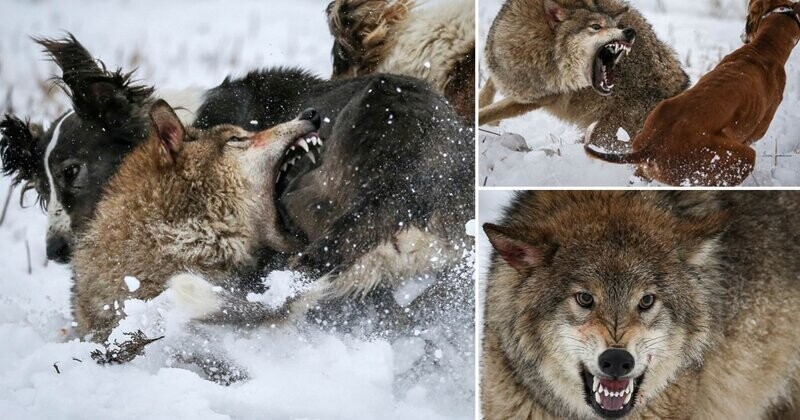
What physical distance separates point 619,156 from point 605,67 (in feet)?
1.26

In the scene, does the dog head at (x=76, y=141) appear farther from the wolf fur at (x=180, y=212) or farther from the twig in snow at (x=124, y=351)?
the twig in snow at (x=124, y=351)

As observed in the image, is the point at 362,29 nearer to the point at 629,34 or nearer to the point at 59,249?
the point at 629,34

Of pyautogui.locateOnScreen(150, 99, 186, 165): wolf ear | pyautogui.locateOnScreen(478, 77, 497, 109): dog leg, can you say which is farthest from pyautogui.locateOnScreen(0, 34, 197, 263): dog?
pyautogui.locateOnScreen(478, 77, 497, 109): dog leg

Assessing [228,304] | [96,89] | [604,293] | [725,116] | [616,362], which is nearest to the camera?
[616,362]

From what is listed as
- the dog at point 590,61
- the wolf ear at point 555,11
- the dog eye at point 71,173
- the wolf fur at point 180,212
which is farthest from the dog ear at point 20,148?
the wolf ear at point 555,11

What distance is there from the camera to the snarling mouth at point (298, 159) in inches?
131

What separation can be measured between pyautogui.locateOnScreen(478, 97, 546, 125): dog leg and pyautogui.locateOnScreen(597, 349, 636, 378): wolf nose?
107cm

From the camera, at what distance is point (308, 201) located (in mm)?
3344

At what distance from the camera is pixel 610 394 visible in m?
3.05

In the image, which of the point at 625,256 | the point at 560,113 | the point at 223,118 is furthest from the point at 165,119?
the point at 625,256

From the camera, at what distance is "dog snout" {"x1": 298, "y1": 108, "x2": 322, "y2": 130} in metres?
3.34

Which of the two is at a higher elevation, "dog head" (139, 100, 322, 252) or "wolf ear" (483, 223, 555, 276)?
"dog head" (139, 100, 322, 252)

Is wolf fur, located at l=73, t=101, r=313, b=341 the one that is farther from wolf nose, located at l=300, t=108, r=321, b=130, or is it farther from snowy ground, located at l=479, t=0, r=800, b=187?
snowy ground, located at l=479, t=0, r=800, b=187

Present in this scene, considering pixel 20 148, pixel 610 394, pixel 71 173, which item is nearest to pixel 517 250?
pixel 610 394
